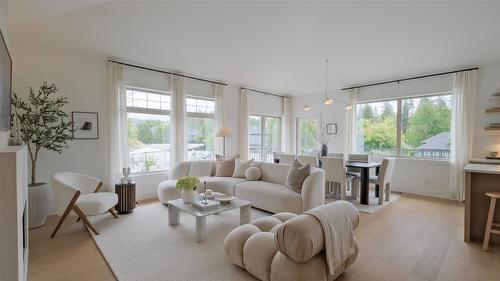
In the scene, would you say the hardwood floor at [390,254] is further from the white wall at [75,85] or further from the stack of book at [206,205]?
the stack of book at [206,205]

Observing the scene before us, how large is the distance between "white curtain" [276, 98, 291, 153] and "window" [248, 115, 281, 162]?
0.14 meters

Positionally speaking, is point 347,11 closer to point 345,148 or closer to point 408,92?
point 408,92

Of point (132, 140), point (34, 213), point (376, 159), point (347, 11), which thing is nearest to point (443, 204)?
point (376, 159)

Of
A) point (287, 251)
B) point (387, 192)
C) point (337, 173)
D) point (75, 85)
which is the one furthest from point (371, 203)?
point (75, 85)

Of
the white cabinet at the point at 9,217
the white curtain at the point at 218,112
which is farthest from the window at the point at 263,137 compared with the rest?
the white cabinet at the point at 9,217

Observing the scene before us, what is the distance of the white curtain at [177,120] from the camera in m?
5.16

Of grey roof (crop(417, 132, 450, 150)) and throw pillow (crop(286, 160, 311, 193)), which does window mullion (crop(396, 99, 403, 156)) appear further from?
throw pillow (crop(286, 160, 311, 193))

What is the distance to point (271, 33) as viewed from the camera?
3.67 metres

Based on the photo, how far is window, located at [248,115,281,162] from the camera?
724 centimetres

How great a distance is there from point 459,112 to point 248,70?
455cm

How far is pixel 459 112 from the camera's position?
4.76m

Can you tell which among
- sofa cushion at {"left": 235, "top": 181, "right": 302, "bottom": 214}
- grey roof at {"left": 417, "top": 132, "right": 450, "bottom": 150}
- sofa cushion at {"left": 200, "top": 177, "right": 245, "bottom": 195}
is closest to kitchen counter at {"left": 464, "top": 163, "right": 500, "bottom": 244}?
sofa cushion at {"left": 235, "top": 181, "right": 302, "bottom": 214}

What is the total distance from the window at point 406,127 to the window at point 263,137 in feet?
8.41

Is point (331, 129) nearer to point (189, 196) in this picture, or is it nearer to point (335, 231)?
point (189, 196)
